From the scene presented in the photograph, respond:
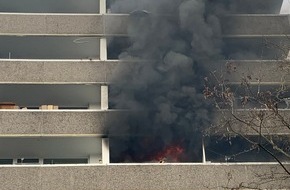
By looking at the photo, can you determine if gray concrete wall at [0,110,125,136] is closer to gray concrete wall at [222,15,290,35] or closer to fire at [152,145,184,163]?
fire at [152,145,184,163]

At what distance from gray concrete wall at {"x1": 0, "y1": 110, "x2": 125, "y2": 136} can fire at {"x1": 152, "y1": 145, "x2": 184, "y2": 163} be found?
212 cm

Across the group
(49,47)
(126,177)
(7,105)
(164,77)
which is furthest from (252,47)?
(7,105)

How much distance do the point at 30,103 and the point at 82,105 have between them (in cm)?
208

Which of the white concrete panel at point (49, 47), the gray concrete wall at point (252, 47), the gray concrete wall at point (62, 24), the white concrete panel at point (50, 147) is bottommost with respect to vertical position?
the white concrete panel at point (50, 147)

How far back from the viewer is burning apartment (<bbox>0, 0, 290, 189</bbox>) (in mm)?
17828

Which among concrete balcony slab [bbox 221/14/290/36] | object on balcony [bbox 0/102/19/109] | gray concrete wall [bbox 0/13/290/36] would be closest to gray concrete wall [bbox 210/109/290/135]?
concrete balcony slab [bbox 221/14/290/36]

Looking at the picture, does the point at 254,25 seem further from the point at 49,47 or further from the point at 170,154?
the point at 49,47

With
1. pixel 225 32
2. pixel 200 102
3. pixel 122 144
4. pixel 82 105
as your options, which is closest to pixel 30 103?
pixel 82 105

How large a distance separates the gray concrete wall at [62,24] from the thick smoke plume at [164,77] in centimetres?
79

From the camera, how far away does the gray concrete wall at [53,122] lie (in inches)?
755

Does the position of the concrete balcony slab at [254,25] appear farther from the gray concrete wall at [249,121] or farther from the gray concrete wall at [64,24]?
the gray concrete wall at [249,121]

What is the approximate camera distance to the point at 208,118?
19.7 metres

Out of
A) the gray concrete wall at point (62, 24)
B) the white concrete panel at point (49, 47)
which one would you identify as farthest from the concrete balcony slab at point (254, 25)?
the white concrete panel at point (49, 47)

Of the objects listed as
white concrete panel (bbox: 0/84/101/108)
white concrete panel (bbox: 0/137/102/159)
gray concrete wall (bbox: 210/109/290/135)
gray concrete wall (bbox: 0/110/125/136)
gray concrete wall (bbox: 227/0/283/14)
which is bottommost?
gray concrete wall (bbox: 210/109/290/135)
